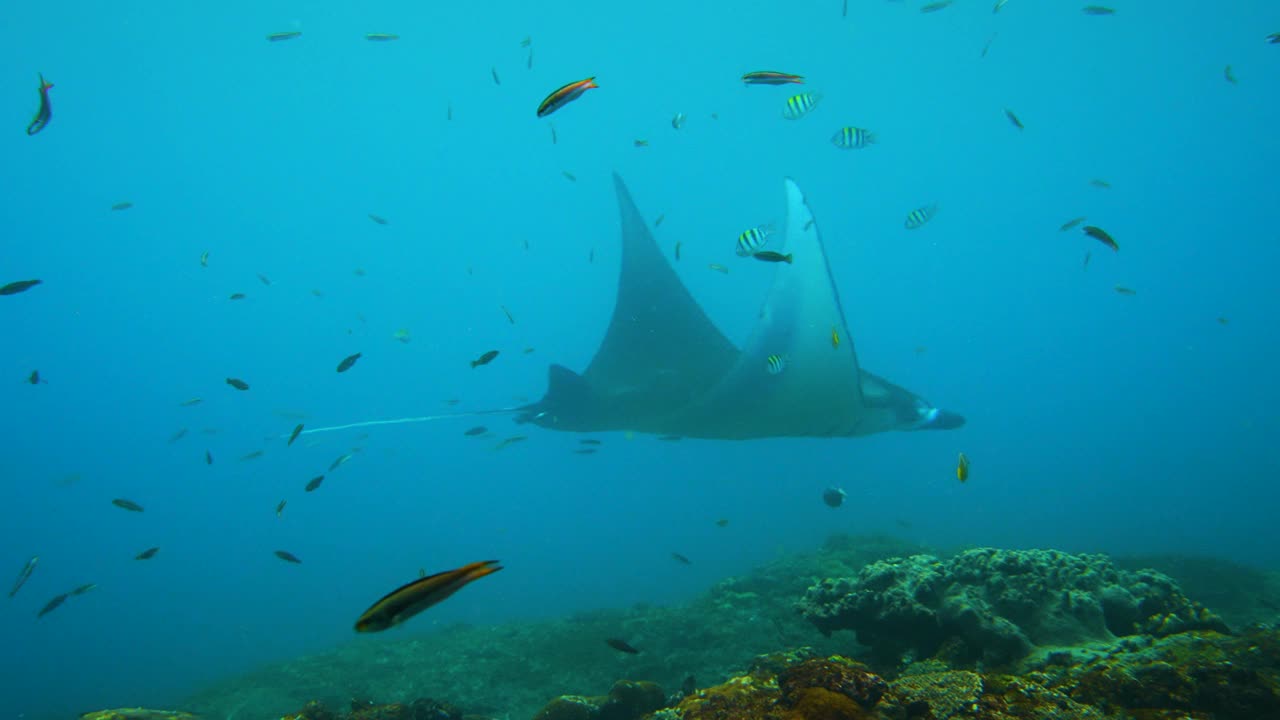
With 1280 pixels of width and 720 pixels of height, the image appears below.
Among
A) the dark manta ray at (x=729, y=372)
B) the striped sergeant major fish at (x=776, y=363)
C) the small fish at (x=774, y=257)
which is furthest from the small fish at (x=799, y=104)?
the striped sergeant major fish at (x=776, y=363)

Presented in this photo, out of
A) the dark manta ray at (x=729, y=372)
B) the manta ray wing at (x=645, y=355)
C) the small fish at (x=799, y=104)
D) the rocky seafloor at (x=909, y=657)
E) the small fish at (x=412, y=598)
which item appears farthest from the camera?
the manta ray wing at (x=645, y=355)

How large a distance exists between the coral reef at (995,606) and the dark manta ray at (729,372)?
7.47 feet

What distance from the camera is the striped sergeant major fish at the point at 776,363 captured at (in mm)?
6320

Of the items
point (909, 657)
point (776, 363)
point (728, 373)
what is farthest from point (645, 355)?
point (909, 657)

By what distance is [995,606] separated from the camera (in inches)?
150

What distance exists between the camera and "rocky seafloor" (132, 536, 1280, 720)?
2.36 m

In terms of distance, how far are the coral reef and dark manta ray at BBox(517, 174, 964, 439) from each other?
228cm

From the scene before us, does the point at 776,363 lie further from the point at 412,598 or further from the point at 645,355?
the point at 412,598

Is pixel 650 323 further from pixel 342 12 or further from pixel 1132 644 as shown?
pixel 342 12

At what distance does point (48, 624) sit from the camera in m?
51.0

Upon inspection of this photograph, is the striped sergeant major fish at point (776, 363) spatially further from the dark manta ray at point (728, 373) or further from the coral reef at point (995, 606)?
the coral reef at point (995, 606)

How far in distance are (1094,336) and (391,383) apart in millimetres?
121878

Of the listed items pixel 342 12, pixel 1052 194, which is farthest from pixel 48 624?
pixel 1052 194

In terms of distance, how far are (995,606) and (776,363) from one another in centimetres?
315
